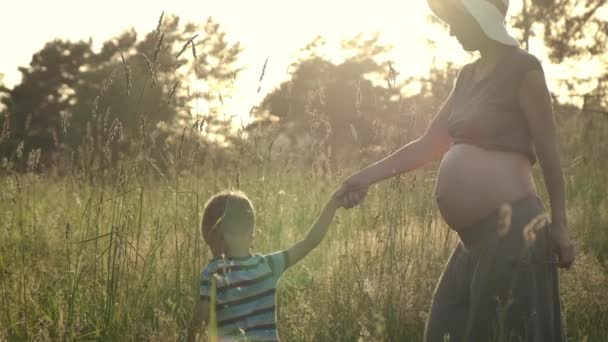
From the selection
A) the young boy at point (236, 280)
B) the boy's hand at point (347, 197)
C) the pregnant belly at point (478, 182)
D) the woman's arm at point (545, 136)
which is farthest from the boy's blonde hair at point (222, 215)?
the woman's arm at point (545, 136)

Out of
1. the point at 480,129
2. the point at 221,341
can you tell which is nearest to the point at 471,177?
the point at 480,129

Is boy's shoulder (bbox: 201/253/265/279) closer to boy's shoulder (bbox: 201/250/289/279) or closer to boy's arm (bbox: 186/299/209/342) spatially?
boy's shoulder (bbox: 201/250/289/279)

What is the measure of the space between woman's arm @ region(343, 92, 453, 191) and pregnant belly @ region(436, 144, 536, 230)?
0.32 m

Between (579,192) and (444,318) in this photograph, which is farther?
(579,192)

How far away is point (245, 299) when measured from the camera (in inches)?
108

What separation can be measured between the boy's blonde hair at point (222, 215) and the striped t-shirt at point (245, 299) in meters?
0.09

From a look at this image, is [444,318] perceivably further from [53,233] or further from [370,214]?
[53,233]

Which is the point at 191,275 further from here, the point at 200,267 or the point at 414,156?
the point at 414,156

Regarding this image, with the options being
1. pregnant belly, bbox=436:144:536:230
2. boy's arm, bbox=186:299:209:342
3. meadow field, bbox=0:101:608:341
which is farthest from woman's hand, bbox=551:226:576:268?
boy's arm, bbox=186:299:209:342

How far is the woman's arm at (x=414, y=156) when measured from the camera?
2975 millimetres

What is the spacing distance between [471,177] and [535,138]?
246 millimetres

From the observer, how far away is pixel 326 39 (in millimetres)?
32312

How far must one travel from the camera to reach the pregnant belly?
249cm

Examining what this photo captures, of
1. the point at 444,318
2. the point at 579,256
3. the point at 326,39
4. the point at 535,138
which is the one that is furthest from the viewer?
the point at 326,39
